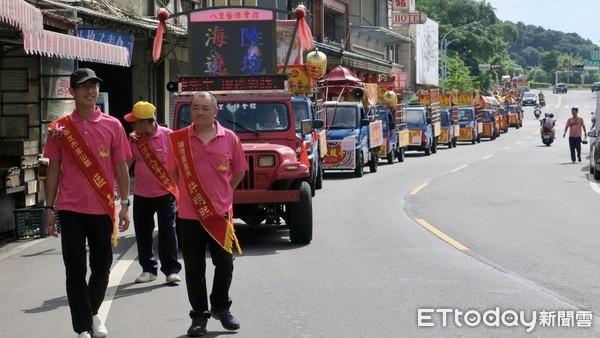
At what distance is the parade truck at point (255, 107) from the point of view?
13.4m

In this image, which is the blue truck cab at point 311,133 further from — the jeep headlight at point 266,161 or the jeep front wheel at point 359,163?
the jeep headlight at point 266,161

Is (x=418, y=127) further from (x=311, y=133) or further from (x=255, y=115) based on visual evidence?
(x=255, y=115)

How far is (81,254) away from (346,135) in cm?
2041

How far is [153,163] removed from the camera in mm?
10766

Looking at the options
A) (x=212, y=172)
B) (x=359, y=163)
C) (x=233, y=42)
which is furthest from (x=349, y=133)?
(x=212, y=172)

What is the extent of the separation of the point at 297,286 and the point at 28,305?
248 cm

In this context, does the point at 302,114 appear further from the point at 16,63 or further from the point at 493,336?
the point at 493,336

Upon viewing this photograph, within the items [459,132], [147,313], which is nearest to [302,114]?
[147,313]

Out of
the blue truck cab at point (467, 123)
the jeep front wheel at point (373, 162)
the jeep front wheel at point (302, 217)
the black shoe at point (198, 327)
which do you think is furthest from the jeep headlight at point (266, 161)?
the blue truck cab at point (467, 123)

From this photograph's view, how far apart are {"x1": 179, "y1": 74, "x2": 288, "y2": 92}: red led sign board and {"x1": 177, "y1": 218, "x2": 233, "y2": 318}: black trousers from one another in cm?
723

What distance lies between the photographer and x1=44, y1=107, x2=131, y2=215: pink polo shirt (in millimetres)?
7586

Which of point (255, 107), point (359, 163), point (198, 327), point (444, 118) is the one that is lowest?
point (198, 327)

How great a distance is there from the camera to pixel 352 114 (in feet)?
93.0

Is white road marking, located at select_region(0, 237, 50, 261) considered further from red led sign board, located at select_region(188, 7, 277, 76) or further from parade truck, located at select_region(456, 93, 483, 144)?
parade truck, located at select_region(456, 93, 483, 144)
